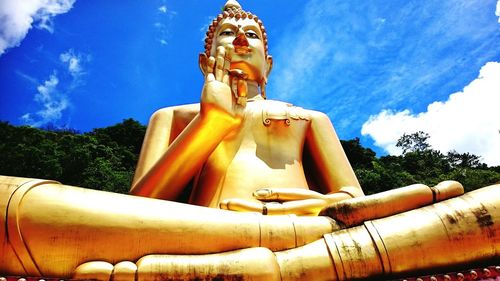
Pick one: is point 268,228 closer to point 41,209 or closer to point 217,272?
point 217,272

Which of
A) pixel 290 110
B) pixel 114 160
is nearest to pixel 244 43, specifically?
pixel 290 110

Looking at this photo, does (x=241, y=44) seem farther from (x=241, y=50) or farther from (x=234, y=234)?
(x=234, y=234)

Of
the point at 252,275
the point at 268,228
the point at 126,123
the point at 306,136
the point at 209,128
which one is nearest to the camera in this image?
the point at 252,275

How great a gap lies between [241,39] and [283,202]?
1782mm

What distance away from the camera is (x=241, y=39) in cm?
405

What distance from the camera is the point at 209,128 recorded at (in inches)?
115

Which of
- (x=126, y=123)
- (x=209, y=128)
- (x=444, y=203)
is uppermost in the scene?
(x=126, y=123)

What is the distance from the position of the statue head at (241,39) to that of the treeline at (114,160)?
495 inches

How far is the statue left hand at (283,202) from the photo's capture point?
2691mm

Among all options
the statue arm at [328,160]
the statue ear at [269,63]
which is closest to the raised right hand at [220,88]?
the statue arm at [328,160]

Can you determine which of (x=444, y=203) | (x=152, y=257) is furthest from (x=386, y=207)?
(x=152, y=257)

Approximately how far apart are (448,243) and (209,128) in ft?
5.21

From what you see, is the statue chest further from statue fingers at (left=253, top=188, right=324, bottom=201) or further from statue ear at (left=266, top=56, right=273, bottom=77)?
statue ear at (left=266, top=56, right=273, bottom=77)

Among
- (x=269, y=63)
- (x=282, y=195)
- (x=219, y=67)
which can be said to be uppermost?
(x=269, y=63)
